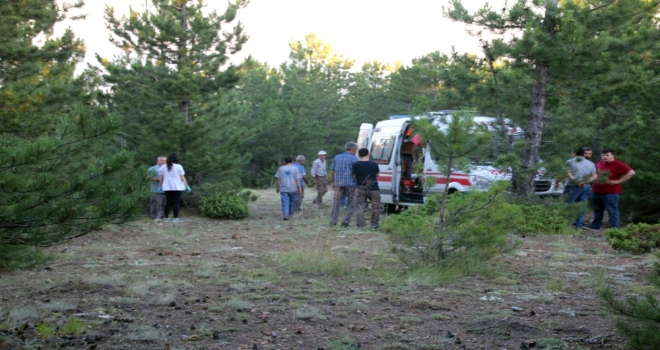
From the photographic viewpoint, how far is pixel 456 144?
7508mm

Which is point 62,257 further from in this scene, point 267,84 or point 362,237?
point 267,84

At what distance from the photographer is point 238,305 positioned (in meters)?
6.20

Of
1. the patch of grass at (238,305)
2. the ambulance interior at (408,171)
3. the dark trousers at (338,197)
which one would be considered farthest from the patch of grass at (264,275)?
the ambulance interior at (408,171)

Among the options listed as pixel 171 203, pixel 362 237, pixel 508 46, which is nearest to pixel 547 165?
pixel 508 46

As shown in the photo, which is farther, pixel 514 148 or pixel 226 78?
pixel 226 78

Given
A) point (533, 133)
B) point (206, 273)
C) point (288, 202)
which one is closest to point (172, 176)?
point (288, 202)

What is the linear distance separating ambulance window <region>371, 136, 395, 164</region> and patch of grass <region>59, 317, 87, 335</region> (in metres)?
12.1

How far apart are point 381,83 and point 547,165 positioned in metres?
49.8

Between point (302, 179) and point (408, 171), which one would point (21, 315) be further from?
point (302, 179)

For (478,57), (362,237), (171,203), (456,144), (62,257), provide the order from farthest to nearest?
(171,203) < (478,57) < (362,237) < (62,257) < (456,144)

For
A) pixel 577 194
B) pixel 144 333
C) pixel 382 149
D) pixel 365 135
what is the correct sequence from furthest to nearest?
pixel 365 135
pixel 382 149
pixel 577 194
pixel 144 333

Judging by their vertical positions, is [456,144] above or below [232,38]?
below

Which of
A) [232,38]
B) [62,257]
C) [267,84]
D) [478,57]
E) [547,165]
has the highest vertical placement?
[267,84]

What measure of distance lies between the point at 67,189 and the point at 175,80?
13.5m
